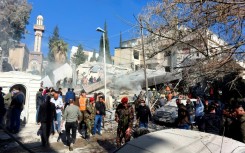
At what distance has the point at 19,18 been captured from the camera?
35.7m

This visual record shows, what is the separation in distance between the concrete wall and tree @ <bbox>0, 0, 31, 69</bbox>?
24850mm

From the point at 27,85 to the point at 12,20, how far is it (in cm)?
2643

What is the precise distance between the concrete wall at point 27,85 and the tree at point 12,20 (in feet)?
81.5

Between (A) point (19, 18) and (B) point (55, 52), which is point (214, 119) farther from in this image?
(B) point (55, 52)

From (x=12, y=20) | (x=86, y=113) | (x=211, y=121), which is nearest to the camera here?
(x=211, y=121)

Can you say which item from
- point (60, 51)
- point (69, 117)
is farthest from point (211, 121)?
point (60, 51)

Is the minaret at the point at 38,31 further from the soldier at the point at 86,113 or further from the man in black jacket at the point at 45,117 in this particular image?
the man in black jacket at the point at 45,117

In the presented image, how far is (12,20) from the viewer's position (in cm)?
3494

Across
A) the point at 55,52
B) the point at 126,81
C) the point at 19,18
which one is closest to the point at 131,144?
the point at 126,81

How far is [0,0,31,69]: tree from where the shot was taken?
3391 centimetres

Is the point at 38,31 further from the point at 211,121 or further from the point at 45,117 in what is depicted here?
the point at 211,121

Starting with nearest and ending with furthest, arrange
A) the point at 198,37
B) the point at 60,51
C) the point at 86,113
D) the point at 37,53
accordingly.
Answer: the point at 198,37, the point at 86,113, the point at 60,51, the point at 37,53

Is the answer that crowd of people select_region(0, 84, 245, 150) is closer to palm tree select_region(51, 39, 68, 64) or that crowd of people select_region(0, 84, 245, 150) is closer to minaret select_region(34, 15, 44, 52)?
palm tree select_region(51, 39, 68, 64)

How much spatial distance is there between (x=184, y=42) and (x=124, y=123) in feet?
10.2
